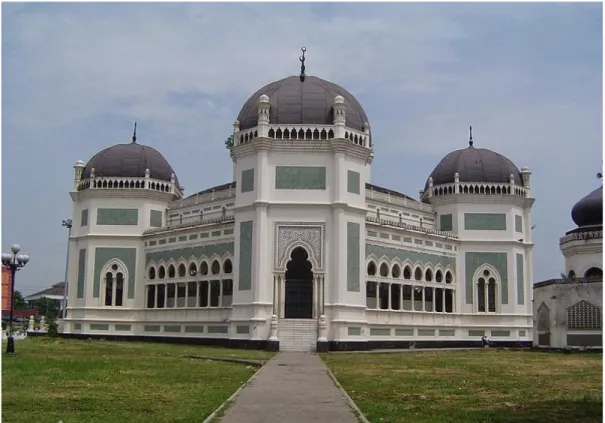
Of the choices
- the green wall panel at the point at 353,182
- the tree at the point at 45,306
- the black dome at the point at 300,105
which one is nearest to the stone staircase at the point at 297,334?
the green wall panel at the point at 353,182

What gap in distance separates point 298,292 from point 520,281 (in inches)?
647

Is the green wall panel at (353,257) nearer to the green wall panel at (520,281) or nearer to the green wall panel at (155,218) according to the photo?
the green wall panel at (520,281)

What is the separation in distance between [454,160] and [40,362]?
34.2 m

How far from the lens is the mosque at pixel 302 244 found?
3769 cm

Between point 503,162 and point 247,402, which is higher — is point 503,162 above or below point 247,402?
above

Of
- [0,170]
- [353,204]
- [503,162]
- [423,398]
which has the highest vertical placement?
[503,162]

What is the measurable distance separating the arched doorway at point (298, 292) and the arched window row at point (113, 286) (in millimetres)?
13186

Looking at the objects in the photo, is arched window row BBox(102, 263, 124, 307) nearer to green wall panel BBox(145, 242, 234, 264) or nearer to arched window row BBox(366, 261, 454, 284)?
green wall panel BBox(145, 242, 234, 264)

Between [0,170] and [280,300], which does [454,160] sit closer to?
[280,300]

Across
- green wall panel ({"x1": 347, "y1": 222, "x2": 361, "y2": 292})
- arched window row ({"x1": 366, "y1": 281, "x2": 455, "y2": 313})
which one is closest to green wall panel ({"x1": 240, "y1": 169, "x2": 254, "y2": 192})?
green wall panel ({"x1": 347, "y1": 222, "x2": 361, "y2": 292})

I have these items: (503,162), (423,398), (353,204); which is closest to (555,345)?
(353,204)

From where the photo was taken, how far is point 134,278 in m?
47.5

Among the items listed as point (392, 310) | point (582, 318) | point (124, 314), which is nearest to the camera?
point (582, 318)

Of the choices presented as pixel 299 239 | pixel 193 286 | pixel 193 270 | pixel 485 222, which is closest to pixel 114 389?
pixel 299 239
